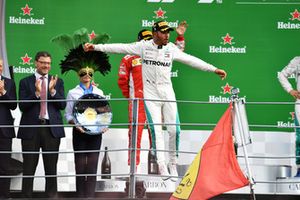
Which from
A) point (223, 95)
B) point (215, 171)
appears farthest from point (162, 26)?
point (215, 171)

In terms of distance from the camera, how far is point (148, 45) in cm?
1316

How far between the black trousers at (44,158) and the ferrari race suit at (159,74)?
101cm

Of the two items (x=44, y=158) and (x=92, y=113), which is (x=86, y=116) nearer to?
(x=92, y=113)

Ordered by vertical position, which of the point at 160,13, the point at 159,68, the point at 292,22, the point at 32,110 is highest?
the point at 160,13

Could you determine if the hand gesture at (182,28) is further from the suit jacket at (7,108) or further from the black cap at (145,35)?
the suit jacket at (7,108)

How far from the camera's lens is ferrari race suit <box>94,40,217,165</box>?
13.0 meters

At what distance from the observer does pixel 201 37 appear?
14.4m

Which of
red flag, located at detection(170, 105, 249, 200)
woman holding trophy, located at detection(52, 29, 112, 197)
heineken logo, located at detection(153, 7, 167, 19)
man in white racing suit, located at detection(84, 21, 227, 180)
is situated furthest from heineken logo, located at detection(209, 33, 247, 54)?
red flag, located at detection(170, 105, 249, 200)

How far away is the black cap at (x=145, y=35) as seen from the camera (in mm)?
13777

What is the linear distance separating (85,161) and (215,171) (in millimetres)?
2029

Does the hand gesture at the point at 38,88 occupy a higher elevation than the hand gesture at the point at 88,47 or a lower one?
lower

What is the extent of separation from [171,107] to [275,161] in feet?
6.19

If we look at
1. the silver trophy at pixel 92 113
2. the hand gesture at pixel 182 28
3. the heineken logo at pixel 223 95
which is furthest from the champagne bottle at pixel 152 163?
the hand gesture at pixel 182 28

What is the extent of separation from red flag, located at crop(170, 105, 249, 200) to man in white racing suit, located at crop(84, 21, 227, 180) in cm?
155
